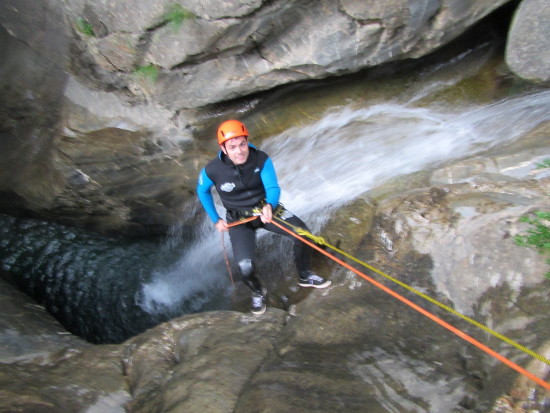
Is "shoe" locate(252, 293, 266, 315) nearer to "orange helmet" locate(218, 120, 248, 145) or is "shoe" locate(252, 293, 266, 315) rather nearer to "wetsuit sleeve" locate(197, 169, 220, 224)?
"wetsuit sleeve" locate(197, 169, 220, 224)

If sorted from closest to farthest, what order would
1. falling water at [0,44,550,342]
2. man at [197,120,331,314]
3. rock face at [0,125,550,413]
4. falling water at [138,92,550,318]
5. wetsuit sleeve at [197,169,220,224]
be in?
rock face at [0,125,550,413], man at [197,120,331,314], wetsuit sleeve at [197,169,220,224], falling water at [138,92,550,318], falling water at [0,44,550,342]

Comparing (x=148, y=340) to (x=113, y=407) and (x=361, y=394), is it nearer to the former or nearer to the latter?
(x=113, y=407)

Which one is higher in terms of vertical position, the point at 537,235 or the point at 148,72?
the point at 148,72

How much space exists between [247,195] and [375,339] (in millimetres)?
1705

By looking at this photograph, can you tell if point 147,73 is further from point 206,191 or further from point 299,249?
point 299,249

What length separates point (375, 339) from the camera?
285 centimetres

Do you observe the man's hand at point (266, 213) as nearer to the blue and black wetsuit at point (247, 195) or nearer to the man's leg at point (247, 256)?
the blue and black wetsuit at point (247, 195)

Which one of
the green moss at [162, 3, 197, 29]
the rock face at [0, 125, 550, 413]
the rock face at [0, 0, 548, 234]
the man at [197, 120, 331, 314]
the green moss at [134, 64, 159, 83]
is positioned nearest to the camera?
the rock face at [0, 125, 550, 413]

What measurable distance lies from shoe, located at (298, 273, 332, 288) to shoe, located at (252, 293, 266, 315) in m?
0.48

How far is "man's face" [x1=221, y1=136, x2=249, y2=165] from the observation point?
126 inches

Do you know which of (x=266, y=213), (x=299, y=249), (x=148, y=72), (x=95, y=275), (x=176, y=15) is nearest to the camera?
(x=266, y=213)

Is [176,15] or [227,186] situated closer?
[227,186]

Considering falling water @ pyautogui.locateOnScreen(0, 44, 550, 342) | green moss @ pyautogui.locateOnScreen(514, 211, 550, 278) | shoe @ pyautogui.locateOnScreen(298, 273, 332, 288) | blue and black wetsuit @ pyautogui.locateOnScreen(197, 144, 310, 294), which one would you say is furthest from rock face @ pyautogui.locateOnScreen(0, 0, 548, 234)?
shoe @ pyautogui.locateOnScreen(298, 273, 332, 288)

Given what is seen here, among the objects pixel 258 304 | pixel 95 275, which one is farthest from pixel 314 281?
pixel 95 275
